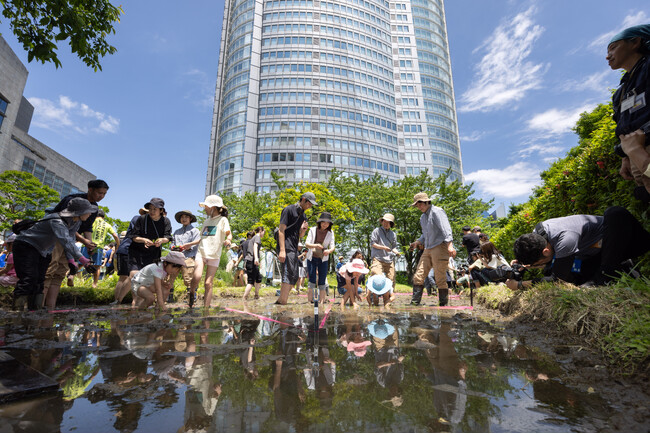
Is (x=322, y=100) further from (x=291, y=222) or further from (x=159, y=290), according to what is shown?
(x=159, y=290)

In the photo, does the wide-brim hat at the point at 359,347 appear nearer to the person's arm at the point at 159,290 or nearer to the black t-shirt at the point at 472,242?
the person's arm at the point at 159,290

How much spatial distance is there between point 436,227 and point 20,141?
58.3 metres

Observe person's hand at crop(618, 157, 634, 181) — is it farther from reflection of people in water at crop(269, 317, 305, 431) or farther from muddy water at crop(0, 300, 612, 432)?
reflection of people in water at crop(269, 317, 305, 431)

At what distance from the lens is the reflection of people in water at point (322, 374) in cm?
163

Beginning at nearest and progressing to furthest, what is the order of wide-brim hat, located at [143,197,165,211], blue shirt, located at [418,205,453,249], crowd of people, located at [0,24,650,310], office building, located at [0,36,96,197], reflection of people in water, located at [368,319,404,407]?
reflection of people in water, located at [368,319,404,407] < crowd of people, located at [0,24,650,310] < wide-brim hat, located at [143,197,165,211] < blue shirt, located at [418,205,453,249] < office building, located at [0,36,96,197]

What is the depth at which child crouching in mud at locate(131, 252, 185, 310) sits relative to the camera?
509 centimetres

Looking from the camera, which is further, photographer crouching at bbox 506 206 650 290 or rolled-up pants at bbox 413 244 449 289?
rolled-up pants at bbox 413 244 449 289

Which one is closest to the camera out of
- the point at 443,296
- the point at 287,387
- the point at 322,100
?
the point at 287,387

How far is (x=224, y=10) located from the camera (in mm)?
84000

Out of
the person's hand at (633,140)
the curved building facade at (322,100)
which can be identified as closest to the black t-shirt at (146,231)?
the person's hand at (633,140)

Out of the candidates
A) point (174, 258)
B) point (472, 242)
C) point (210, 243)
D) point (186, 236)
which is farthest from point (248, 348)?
point (472, 242)

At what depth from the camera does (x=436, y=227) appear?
20.6 feet

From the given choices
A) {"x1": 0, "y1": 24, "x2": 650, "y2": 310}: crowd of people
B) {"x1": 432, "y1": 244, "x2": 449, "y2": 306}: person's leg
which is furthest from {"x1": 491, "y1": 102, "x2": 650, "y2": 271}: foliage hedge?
{"x1": 432, "y1": 244, "x2": 449, "y2": 306}: person's leg

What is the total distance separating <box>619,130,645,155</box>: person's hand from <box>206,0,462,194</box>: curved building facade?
5109 centimetres
